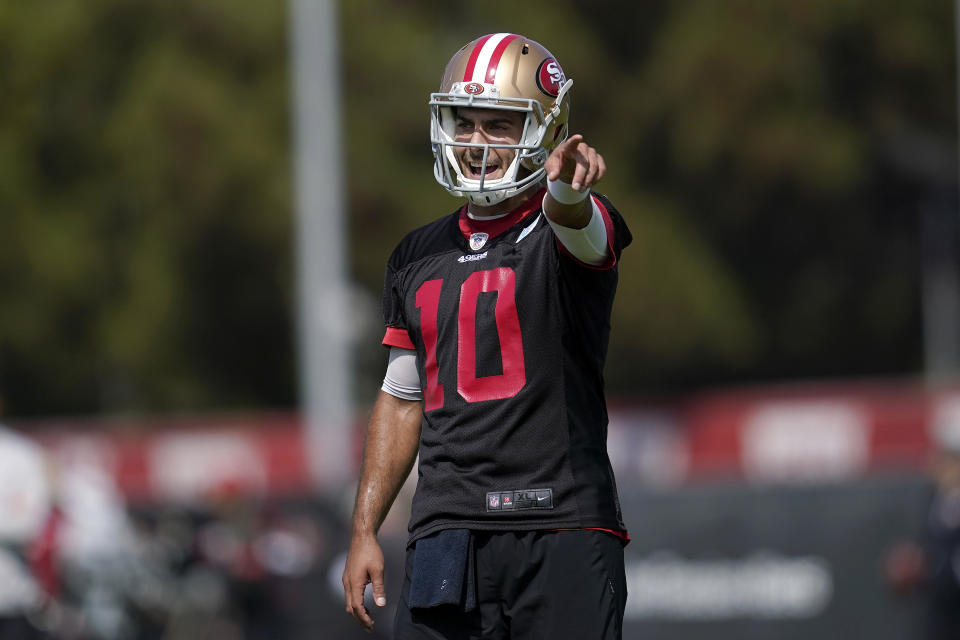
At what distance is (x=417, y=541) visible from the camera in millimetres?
4605

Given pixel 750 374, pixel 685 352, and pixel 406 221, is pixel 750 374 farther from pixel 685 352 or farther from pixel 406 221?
pixel 406 221

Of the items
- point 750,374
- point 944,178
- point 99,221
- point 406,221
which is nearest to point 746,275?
point 750,374

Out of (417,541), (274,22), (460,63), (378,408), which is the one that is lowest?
(417,541)

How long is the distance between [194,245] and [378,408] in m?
27.0

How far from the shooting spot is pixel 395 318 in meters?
4.80

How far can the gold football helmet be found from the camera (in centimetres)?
456

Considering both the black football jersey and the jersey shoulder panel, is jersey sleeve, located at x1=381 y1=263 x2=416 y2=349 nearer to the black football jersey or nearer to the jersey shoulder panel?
the jersey shoulder panel

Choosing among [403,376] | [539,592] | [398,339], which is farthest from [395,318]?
[539,592]

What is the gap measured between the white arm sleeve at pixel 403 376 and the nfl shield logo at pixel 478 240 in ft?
1.23

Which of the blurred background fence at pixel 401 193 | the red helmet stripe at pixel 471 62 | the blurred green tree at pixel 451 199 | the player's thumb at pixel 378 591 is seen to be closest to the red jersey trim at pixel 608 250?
the red helmet stripe at pixel 471 62

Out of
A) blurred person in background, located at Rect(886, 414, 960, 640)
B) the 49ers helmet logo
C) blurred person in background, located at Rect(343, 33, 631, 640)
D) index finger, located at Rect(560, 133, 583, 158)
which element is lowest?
blurred person in background, located at Rect(886, 414, 960, 640)

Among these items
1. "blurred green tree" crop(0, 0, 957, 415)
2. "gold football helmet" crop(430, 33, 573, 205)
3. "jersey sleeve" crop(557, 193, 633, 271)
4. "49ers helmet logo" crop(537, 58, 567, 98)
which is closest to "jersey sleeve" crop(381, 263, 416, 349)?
"gold football helmet" crop(430, 33, 573, 205)

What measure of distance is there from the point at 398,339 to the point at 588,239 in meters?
0.76

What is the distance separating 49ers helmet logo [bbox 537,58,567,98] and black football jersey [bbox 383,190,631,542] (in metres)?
0.35
